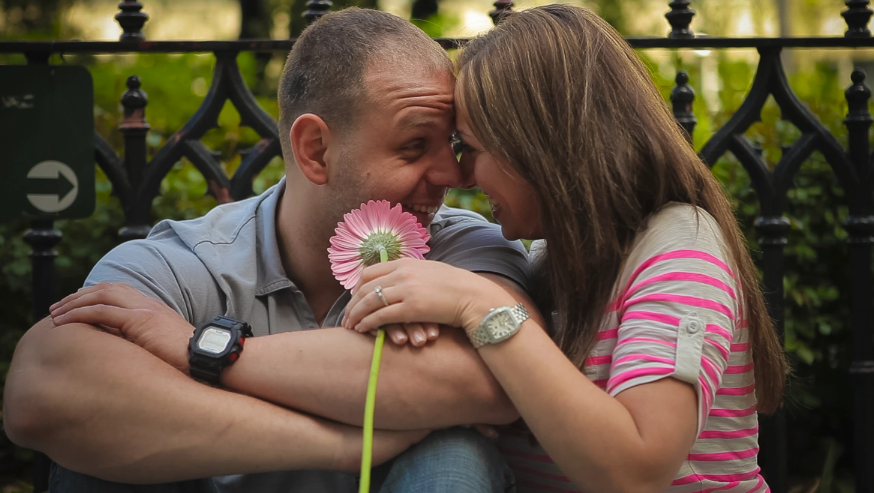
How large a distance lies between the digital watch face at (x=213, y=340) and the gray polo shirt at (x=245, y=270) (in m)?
0.26

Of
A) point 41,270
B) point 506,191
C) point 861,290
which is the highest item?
point 506,191

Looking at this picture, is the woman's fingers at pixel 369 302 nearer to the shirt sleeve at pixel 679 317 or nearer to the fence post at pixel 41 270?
the shirt sleeve at pixel 679 317

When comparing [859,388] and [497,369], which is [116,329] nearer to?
[497,369]

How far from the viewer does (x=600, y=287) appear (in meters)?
2.08

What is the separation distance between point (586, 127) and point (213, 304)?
1042 mm

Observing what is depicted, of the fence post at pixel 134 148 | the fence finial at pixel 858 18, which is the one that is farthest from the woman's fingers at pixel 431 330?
the fence finial at pixel 858 18

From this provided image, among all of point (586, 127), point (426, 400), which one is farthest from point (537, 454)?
point (586, 127)

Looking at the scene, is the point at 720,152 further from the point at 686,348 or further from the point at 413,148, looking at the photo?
the point at 686,348

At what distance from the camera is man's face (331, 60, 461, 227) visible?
237cm

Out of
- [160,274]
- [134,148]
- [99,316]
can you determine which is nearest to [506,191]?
[160,274]

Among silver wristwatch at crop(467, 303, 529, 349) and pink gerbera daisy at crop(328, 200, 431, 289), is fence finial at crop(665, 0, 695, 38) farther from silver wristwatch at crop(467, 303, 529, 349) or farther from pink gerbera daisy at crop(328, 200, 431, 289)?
silver wristwatch at crop(467, 303, 529, 349)

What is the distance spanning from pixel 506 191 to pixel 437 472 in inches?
26.9

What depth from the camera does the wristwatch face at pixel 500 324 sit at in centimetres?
186

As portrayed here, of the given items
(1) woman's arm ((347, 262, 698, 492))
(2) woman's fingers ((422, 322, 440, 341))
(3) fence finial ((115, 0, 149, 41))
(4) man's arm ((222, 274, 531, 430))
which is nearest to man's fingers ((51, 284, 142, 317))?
(4) man's arm ((222, 274, 531, 430))
